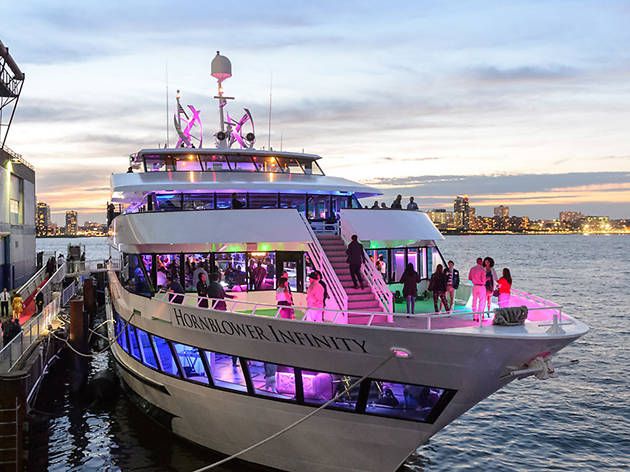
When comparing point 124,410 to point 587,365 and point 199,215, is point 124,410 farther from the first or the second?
point 587,365

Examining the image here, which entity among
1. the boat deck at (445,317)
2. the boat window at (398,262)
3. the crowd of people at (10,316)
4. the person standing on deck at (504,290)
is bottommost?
the crowd of people at (10,316)

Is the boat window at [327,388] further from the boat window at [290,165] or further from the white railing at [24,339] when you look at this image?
the boat window at [290,165]

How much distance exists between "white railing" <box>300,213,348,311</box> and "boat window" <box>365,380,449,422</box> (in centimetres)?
248

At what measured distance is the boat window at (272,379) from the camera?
12180mm

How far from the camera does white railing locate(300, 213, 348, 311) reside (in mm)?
13836

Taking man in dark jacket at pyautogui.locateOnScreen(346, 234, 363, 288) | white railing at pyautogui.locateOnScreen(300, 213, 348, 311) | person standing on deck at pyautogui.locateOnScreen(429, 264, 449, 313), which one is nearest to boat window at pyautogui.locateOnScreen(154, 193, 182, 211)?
white railing at pyautogui.locateOnScreen(300, 213, 348, 311)

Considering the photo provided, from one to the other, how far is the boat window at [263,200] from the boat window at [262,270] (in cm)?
269

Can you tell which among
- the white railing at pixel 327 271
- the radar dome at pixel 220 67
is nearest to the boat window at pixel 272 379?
the white railing at pixel 327 271

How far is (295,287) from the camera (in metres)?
15.9

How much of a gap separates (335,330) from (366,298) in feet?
10.7

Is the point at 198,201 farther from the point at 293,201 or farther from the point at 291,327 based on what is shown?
the point at 291,327

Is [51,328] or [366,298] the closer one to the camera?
[366,298]

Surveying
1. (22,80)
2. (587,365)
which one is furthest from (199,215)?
(22,80)

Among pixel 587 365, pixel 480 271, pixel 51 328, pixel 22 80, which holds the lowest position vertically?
pixel 587 365
